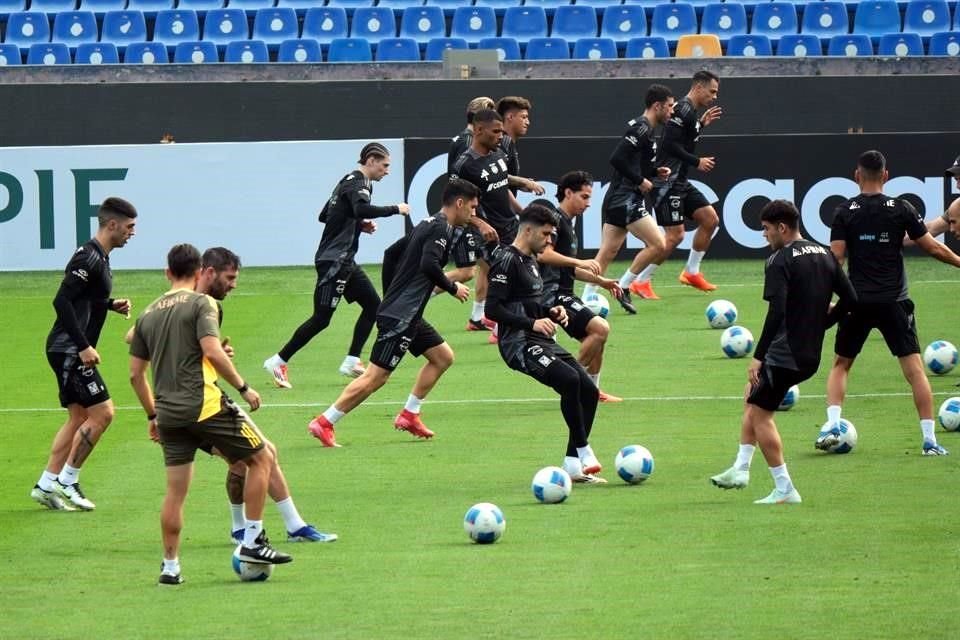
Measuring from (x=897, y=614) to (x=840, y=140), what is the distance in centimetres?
1623

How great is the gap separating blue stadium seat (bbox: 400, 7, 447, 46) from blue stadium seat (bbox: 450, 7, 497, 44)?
0.77ft

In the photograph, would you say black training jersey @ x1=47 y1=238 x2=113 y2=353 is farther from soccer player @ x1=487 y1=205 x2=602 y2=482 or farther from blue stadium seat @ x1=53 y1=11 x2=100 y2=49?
blue stadium seat @ x1=53 y1=11 x2=100 y2=49

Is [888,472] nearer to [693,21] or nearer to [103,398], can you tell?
[103,398]

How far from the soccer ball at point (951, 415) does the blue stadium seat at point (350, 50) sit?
16674 millimetres

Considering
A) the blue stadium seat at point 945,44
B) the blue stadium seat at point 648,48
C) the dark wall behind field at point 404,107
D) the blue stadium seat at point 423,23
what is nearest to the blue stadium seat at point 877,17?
the blue stadium seat at point 945,44

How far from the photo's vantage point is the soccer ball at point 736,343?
56.2 feet

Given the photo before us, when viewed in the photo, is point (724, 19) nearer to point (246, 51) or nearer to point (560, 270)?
point (246, 51)

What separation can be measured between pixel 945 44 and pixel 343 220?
48.4 feet

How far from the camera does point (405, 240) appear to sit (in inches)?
572

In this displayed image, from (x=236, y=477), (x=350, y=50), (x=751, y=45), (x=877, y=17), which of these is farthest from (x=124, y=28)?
(x=236, y=477)

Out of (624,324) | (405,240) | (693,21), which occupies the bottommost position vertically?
(624,324)

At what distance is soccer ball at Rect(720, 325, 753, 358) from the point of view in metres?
17.1

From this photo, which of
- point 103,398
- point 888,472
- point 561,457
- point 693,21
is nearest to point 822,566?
point 888,472

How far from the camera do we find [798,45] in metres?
28.1
